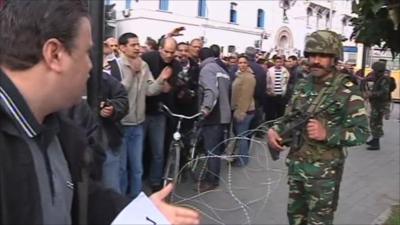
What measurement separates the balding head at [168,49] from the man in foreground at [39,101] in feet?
16.3

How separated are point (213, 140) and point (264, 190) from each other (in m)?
0.96

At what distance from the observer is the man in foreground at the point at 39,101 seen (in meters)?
1.32

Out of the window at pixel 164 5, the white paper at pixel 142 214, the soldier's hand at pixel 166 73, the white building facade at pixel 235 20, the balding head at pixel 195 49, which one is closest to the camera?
the white paper at pixel 142 214

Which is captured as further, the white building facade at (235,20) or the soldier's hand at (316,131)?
the white building facade at (235,20)

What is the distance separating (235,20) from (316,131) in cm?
4413

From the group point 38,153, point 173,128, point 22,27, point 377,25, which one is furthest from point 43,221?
point 173,128

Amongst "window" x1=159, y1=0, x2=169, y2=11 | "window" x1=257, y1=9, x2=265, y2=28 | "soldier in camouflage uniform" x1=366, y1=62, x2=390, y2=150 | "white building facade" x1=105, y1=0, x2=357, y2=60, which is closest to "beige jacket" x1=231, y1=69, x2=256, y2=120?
"soldier in camouflage uniform" x1=366, y1=62, x2=390, y2=150

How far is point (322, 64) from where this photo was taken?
3969 millimetres

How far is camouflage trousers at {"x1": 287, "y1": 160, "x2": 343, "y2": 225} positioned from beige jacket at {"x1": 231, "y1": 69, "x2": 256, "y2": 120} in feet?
14.4

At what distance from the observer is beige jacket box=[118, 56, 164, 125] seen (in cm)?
578

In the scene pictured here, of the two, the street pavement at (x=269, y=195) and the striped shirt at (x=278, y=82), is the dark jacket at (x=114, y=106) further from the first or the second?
the striped shirt at (x=278, y=82)

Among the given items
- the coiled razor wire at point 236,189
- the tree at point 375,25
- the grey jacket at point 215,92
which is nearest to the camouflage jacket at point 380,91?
the coiled razor wire at point 236,189

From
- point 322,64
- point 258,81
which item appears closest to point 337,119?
point 322,64

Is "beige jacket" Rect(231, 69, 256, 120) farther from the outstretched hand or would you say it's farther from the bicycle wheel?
the outstretched hand
